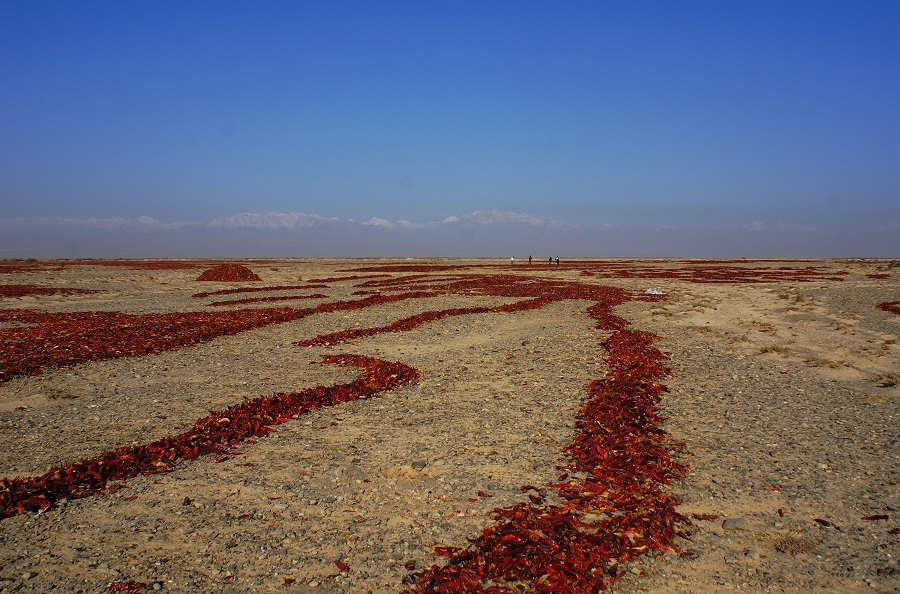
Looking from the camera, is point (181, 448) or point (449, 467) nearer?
point (449, 467)

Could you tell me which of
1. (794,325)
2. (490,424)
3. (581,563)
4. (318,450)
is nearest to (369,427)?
(318,450)

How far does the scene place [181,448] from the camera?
773 cm

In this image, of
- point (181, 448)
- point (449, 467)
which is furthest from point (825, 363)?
point (181, 448)

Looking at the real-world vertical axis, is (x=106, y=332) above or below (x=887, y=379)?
below

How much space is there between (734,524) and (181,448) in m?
7.06

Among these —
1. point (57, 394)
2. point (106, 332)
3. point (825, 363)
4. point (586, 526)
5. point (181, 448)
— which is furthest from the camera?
point (106, 332)

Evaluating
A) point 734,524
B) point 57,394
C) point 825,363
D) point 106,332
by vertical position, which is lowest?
point 57,394

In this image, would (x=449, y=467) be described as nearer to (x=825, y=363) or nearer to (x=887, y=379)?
(x=887, y=379)

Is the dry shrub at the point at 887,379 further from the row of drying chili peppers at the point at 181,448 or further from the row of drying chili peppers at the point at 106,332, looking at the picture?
the row of drying chili peppers at the point at 106,332

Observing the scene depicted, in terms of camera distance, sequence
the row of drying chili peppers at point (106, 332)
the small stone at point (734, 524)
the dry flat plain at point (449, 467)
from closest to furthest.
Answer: the dry flat plain at point (449, 467) → the small stone at point (734, 524) → the row of drying chili peppers at point (106, 332)

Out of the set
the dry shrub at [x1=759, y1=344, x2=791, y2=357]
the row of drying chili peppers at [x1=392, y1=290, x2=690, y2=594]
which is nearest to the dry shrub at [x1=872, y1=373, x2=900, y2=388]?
the dry shrub at [x1=759, y1=344, x2=791, y2=357]

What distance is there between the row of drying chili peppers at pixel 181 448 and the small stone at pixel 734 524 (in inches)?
252

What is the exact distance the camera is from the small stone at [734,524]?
5.64 metres

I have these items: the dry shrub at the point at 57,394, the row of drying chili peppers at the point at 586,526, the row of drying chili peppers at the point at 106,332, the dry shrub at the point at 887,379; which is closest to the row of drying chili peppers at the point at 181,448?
the dry shrub at the point at 57,394
